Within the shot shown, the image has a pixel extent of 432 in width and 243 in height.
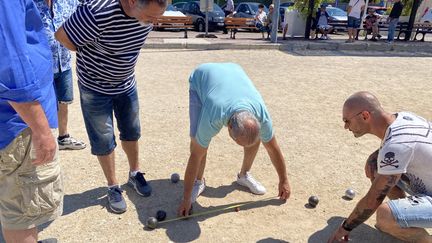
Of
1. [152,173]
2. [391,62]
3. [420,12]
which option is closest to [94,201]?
[152,173]

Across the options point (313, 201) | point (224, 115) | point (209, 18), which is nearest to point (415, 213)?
point (313, 201)

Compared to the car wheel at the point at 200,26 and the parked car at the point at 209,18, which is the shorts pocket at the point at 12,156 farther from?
the car wheel at the point at 200,26

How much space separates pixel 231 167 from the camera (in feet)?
13.3

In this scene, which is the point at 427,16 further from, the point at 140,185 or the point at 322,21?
the point at 140,185

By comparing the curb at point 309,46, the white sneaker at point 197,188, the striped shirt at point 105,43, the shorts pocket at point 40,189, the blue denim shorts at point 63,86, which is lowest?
the curb at point 309,46

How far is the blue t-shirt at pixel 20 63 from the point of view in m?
1.55

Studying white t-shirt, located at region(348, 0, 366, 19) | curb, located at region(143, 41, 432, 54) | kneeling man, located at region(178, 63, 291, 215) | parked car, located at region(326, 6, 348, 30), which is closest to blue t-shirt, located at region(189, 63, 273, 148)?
kneeling man, located at region(178, 63, 291, 215)

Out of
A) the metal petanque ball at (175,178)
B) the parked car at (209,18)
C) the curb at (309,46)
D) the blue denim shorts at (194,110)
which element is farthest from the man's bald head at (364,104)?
the parked car at (209,18)

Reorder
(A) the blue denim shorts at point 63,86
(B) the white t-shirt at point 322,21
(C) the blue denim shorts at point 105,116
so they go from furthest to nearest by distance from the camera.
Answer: (B) the white t-shirt at point 322,21 → (A) the blue denim shorts at point 63,86 → (C) the blue denim shorts at point 105,116

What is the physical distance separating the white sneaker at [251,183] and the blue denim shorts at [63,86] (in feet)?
6.59

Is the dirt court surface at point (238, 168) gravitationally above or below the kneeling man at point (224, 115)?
below

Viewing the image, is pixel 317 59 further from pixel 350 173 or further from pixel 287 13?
pixel 350 173

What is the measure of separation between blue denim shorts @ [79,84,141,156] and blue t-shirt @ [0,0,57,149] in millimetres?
953

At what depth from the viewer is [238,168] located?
404cm
